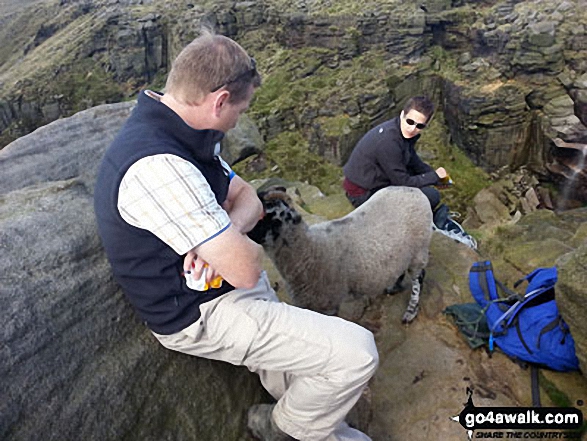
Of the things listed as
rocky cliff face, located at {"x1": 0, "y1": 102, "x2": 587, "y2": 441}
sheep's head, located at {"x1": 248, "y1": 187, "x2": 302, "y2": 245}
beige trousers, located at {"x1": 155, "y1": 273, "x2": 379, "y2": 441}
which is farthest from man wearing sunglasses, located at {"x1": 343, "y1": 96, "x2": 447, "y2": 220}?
beige trousers, located at {"x1": 155, "y1": 273, "x2": 379, "y2": 441}

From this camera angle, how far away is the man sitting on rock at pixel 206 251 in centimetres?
218

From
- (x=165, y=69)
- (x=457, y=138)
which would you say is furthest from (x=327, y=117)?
(x=165, y=69)

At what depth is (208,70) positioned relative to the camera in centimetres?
234

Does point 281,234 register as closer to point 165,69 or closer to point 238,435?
point 238,435

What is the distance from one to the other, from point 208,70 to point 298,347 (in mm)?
1847

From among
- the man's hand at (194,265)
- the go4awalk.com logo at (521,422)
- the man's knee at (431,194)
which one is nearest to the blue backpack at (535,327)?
the go4awalk.com logo at (521,422)

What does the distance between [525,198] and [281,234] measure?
94.6ft

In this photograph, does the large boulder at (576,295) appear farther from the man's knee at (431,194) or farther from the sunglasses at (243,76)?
the sunglasses at (243,76)

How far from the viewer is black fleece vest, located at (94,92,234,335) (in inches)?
88.7

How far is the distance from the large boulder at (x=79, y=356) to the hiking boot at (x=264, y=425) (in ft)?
0.36

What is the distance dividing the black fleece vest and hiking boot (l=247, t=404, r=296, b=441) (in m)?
1.20

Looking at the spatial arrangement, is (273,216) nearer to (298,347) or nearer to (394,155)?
(298,347)

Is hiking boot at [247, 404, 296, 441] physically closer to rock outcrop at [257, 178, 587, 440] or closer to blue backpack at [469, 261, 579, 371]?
rock outcrop at [257, 178, 587, 440]

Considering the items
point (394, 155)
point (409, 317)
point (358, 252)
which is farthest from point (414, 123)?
point (409, 317)
